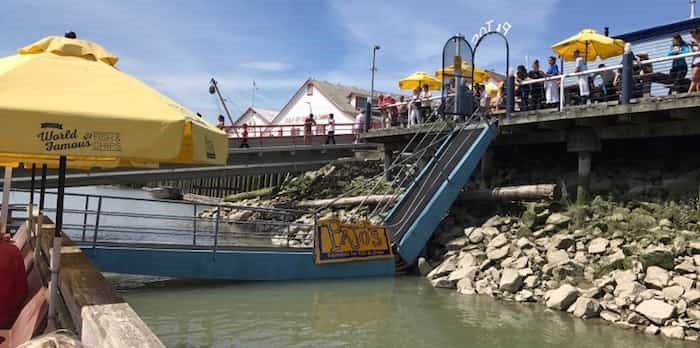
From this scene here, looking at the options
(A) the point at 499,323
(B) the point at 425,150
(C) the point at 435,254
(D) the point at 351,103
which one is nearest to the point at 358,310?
(A) the point at 499,323

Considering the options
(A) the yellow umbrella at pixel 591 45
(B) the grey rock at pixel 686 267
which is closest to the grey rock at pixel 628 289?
(B) the grey rock at pixel 686 267

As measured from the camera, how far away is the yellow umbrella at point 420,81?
77.3 feet

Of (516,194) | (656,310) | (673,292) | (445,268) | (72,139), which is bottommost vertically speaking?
(656,310)

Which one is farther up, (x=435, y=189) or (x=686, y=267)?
(x=435, y=189)

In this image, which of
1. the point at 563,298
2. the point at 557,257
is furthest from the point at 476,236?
the point at 563,298

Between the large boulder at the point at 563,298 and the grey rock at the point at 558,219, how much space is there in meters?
3.16

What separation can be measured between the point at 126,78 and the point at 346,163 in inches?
797

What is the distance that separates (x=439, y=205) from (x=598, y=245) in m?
3.76

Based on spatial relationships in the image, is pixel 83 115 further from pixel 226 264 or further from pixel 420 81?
pixel 420 81

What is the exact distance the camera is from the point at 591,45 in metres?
15.1

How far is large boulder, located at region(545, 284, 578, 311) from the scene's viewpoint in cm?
990

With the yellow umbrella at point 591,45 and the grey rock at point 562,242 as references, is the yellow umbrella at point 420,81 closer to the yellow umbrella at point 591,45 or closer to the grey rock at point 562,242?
the yellow umbrella at point 591,45

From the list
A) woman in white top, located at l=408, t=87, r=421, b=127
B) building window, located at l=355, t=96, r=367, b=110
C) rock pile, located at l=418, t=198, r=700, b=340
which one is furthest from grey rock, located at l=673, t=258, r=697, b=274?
building window, located at l=355, t=96, r=367, b=110

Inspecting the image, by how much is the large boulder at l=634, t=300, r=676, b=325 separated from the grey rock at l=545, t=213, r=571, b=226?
13.5 ft
